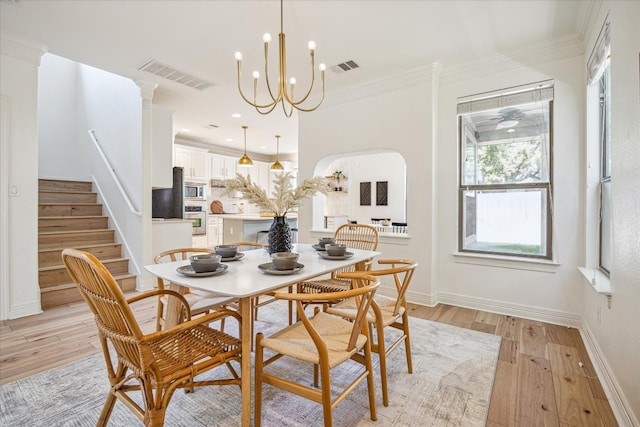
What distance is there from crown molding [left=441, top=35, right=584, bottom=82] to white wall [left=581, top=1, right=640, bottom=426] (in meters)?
0.82

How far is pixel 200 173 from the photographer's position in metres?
7.52

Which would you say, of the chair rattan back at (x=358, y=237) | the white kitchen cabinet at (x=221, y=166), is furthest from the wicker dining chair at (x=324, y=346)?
the white kitchen cabinet at (x=221, y=166)

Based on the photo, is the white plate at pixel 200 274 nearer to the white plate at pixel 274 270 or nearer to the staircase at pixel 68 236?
the white plate at pixel 274 270

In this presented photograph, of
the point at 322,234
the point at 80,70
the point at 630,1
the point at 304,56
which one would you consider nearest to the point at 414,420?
the point at 630,1

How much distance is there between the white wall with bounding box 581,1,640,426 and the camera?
58.0 inches

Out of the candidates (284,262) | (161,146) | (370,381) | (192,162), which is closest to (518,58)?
(284,262)

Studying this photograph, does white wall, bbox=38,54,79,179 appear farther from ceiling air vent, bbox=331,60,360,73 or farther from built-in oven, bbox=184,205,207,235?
ceiling air vent, bbox=331,60,360,73

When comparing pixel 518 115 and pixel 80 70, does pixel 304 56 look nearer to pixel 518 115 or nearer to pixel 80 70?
pixel 518 115

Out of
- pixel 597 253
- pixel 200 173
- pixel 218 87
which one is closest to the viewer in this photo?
pixel 597 253

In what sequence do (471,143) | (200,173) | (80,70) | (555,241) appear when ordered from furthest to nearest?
(200,173) < (80,70) < (471,143) < (555,241)

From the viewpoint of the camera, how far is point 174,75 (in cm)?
366

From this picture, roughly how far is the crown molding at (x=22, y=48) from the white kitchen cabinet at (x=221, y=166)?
15.6ft

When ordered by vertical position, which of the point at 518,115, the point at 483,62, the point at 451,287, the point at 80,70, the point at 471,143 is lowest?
the point at 451,287

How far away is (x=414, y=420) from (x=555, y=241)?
2.29 meters
